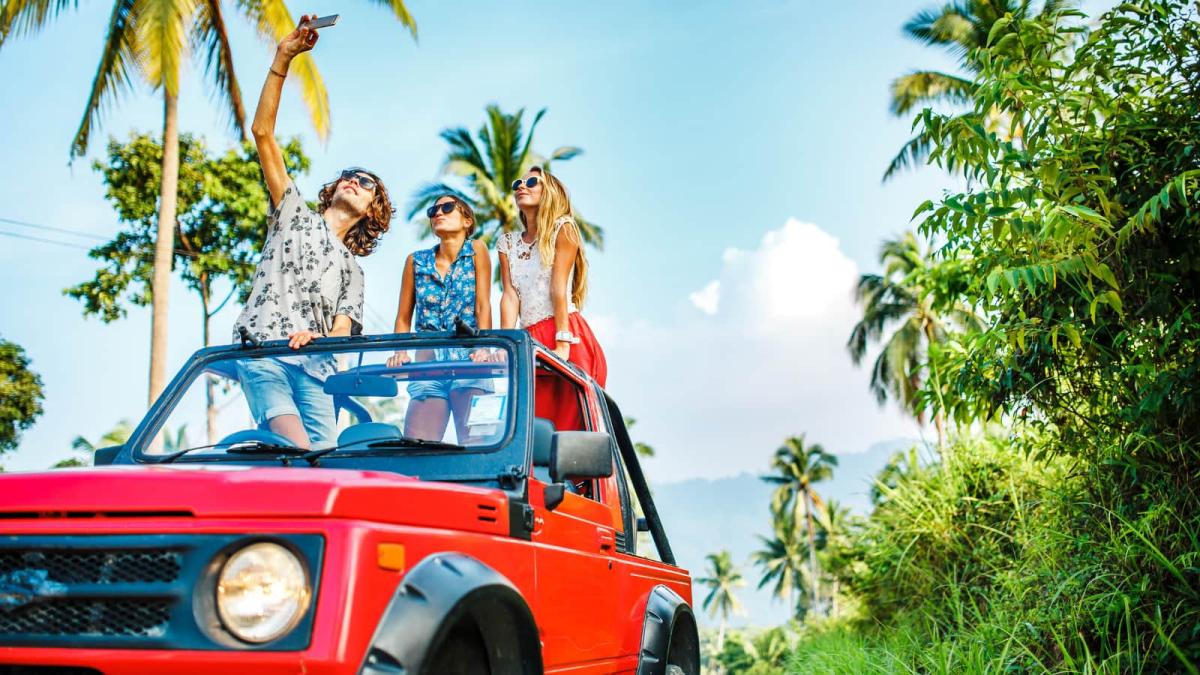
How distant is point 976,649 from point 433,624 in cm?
449

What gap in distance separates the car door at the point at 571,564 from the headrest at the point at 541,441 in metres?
0.05

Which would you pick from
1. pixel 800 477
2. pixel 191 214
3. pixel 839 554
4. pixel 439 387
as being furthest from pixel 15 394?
pixel 800 477

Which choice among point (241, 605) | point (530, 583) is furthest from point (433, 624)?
point (530, 583)

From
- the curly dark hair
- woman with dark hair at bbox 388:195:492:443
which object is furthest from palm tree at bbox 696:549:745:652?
the curly dark hair

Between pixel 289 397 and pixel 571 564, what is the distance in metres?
1.22

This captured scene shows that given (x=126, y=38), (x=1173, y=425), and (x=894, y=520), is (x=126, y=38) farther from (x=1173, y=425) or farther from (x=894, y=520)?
(x=1173, y=425)

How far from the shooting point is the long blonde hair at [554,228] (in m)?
5.44

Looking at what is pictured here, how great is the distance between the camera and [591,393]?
4.61 meters

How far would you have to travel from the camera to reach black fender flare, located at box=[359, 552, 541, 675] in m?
2.28

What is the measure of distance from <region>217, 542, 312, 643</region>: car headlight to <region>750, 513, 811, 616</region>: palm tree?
59826 millimetres

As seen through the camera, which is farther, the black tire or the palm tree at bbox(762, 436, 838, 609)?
the palm tree at bbox(762, 436, 838, 609)

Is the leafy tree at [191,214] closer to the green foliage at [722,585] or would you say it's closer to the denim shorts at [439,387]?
the denim shorts at [439,387]

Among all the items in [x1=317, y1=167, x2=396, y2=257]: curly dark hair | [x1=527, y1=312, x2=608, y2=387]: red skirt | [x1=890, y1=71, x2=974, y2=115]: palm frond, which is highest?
[x1=890, y1=71, x2=974, y2=115]: palm frond

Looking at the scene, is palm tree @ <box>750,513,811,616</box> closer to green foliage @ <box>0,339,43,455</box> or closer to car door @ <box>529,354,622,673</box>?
green foliage @ <box>0,339,43,455</box>
